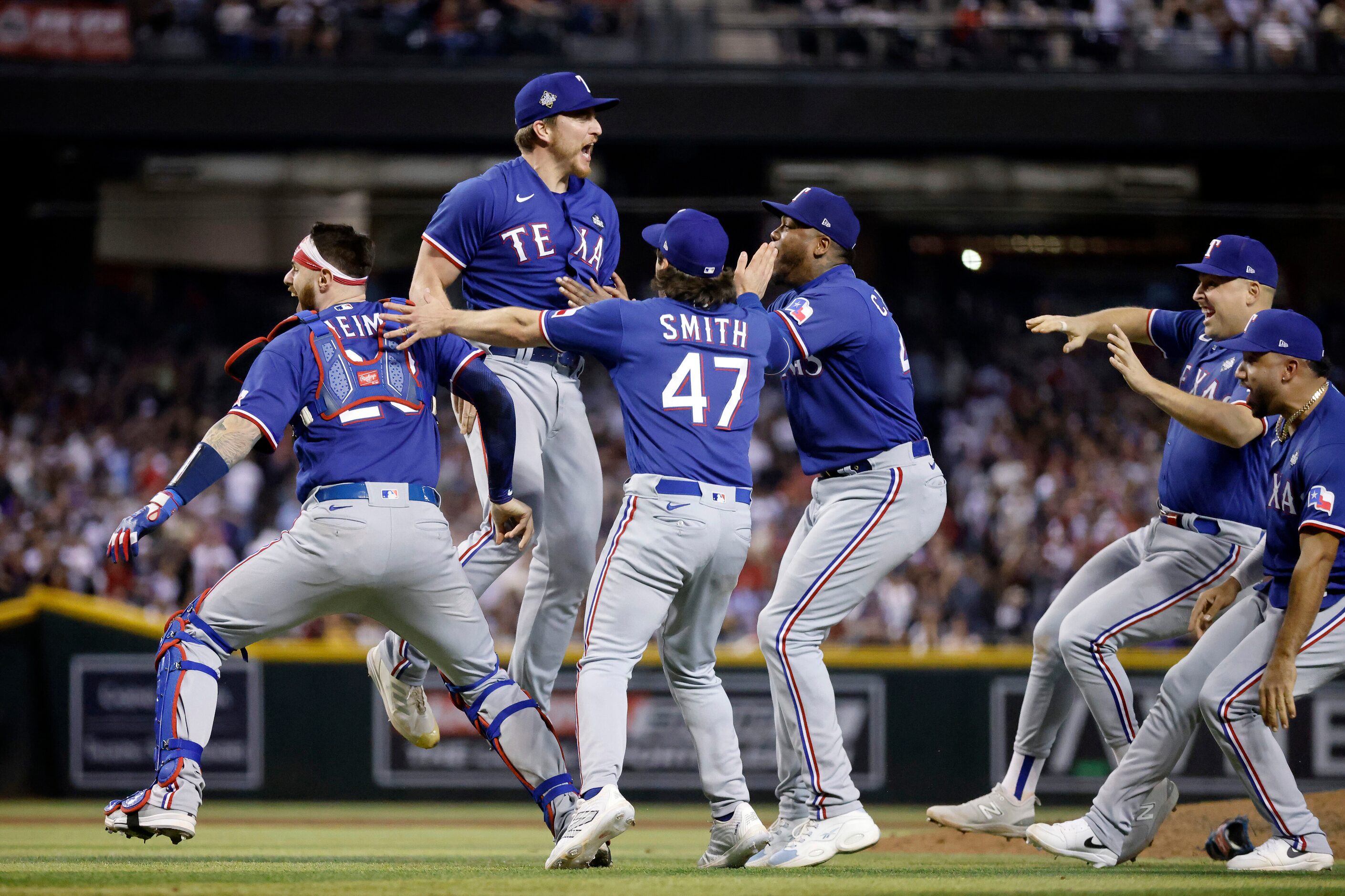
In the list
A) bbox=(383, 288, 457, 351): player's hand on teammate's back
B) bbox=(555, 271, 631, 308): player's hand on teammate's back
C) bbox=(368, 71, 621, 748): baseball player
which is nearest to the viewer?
bbox=(383, 288, 457, 351): player's hand on teammate's back

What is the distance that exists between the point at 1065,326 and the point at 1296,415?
1.01 meters

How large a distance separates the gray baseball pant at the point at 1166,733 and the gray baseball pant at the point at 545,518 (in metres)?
Result: 2.12

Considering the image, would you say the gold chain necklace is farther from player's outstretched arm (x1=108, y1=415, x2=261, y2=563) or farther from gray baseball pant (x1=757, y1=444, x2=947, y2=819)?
player's outstretched arm (x1=108, y1=415, x2=261, y2=563)

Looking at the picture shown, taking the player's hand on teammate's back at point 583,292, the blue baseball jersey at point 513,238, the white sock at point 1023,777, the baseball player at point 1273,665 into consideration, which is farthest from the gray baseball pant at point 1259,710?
the blue baseball jersey at point 513,238

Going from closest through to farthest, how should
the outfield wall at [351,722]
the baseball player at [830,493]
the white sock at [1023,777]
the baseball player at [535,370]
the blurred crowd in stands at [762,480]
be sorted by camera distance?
the baseball player at [830,493] < the baseball player at [535,370] < the white sock at [1023,777] < the outfield wall at [351,722] < the blurred crowd in stands at [762,480]

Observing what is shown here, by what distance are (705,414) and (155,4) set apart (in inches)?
494

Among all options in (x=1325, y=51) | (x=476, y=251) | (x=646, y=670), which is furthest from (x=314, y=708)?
(x=1325, y=51)

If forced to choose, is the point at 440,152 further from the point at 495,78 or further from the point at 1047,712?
the point at 1047,712

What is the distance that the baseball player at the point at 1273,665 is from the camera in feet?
16.8

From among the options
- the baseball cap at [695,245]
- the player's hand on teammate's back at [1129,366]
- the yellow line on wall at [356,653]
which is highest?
the baseball cap at [695,245]

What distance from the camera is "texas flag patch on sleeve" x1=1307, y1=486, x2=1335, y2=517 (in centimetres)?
498

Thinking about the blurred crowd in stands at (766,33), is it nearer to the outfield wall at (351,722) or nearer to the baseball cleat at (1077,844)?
the outfield wall at (351,722)

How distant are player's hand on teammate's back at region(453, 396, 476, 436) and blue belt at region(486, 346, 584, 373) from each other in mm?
282

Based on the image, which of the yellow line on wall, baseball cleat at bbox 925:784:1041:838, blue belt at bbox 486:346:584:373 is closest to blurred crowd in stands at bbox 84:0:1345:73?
the yellow line on wall
